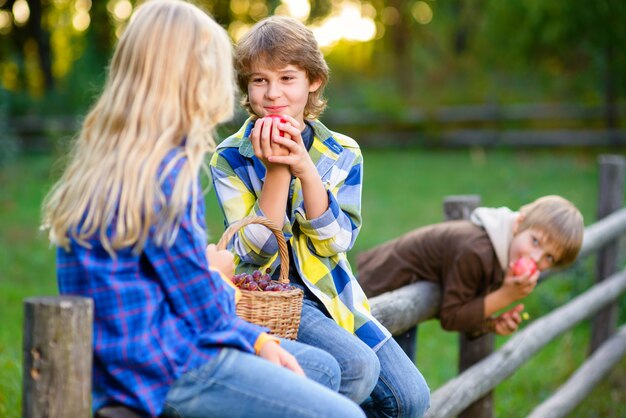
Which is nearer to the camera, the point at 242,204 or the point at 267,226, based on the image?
the point at 267,226

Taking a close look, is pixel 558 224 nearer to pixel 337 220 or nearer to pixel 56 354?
pixel 337 220

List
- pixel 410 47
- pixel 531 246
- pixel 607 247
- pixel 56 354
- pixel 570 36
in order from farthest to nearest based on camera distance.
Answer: pixel 410 47 < pixel 570 36 < pixel 607 247 < pixel 531 246 < pixel 56 354

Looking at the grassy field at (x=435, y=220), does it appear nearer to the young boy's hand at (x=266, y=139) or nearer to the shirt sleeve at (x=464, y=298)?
the young boy's hand at (x=266, y=139)

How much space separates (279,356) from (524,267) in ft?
5.70

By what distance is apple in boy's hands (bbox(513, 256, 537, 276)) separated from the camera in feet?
11.0

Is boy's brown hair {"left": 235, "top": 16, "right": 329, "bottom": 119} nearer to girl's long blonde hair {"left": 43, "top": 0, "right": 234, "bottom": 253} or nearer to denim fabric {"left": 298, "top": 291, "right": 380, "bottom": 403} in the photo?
girl's long blonde hair {"left": 43, "top": 0, "right": 234, "bottom": 253}

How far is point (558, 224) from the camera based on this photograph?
343cm

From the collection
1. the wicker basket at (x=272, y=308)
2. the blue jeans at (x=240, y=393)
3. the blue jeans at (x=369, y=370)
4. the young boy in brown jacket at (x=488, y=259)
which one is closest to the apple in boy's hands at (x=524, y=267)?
the young boy in brown jacket at (x=488, y=259)

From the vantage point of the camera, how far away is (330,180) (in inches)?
100

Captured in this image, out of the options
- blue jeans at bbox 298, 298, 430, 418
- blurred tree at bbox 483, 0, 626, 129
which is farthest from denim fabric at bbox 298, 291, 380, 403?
blurred tree at bbox 483, 0, 626, 129

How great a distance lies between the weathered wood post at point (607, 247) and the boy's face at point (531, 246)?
2.34 meters

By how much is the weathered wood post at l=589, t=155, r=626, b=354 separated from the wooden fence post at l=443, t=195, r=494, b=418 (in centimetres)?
205

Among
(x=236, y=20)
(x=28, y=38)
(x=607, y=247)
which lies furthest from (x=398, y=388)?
(x=28, y=38)

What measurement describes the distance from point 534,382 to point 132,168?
4.28 meters
